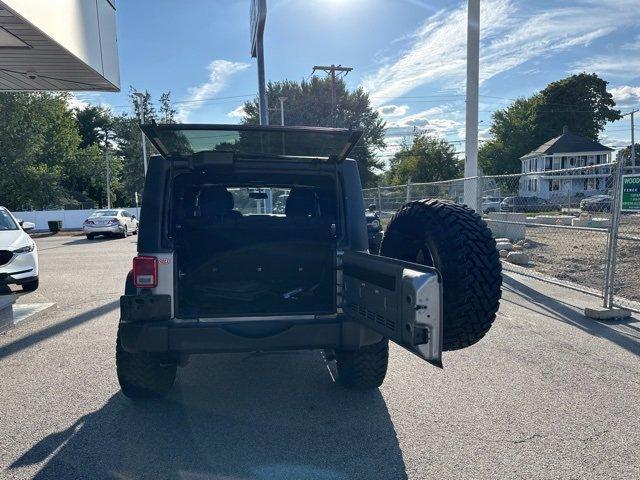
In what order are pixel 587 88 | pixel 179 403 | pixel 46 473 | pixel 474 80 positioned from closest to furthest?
pixel 46 473 → pixel 179 403 → pixel 474 80 → pixel 587 88

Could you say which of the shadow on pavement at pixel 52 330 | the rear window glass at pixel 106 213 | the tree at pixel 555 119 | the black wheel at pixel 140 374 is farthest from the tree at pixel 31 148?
the tree at pixel 555 119

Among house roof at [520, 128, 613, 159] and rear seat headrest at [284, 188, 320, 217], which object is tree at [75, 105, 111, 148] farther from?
rear seat headrest at [284, 188, 320, 217]

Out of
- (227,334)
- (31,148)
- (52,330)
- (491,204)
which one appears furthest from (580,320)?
(31,148)

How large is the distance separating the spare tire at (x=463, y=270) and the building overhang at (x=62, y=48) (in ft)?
20.3

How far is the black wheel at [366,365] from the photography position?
376cm

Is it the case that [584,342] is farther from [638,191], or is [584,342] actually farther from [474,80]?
[474,80]

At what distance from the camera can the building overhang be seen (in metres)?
7.23

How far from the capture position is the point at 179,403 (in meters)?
3.77

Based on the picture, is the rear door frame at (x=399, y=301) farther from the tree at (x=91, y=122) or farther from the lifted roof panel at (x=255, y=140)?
the tree at (x=91, y=122)

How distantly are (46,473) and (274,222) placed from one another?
2314mm

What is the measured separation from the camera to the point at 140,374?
11.9ft

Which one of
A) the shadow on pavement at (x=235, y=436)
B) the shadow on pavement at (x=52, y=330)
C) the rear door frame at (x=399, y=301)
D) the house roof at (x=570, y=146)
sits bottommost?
the shadow on pavement at (x=52, y=330)

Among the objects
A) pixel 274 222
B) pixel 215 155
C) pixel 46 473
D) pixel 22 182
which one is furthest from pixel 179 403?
pixel 22 182

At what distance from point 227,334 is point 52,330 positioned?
12.9 ft
